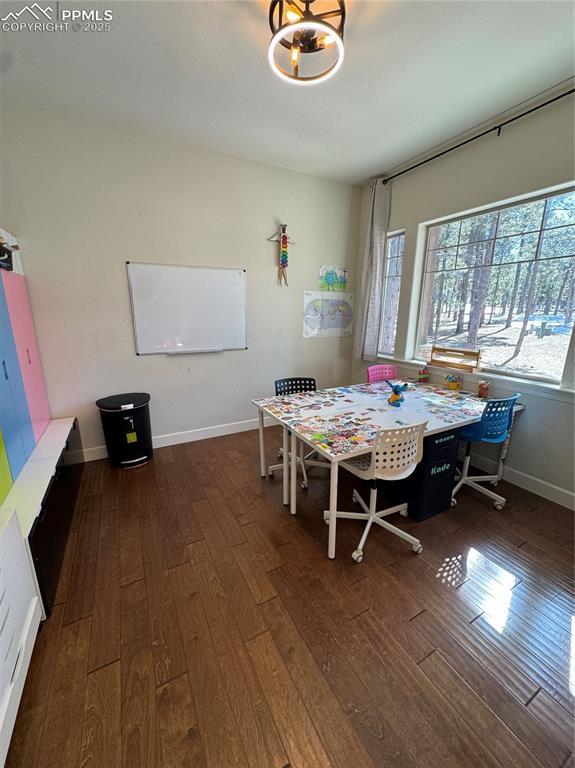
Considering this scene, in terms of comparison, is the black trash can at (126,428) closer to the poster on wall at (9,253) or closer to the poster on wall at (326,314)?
the poster on wall at (9,253)

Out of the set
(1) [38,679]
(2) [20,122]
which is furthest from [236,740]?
(2) [20,122]

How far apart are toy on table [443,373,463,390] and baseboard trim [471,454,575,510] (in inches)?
28.2

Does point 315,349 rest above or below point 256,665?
above

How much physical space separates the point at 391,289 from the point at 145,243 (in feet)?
9.37

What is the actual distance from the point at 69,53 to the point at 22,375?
2089 mm

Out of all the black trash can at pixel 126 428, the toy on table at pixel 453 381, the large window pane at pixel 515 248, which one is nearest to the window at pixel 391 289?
the toy on table at pixel 453 381

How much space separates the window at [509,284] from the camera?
2.36m

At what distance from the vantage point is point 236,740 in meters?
1.06

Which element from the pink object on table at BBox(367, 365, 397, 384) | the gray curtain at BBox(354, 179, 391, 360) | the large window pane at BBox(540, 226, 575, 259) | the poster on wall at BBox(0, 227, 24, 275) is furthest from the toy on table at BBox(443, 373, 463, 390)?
the poster on wall at BBox(0, 227, 24, 275)

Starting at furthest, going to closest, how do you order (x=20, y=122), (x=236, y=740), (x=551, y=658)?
(x=20, y=122) < (x=551, y=658) < (x=236, y=740)

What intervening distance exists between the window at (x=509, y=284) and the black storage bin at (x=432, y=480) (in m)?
1.17

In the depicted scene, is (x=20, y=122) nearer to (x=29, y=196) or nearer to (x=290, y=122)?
(x=29, y=196)

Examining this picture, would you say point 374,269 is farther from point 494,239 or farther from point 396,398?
point 396,398

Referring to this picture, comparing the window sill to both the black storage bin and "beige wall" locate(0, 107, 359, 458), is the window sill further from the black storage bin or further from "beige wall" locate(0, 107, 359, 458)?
"beige wall" locate(0, 107, 359, 458)
